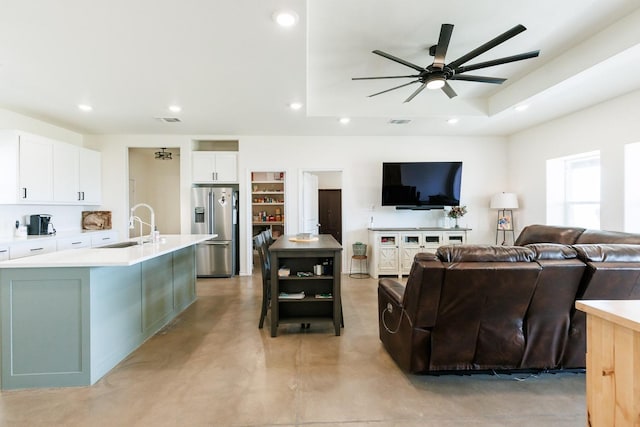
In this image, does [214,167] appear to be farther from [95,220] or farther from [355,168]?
[355,168]

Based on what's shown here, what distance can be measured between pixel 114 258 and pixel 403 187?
454cm

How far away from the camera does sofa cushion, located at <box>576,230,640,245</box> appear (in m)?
2.89

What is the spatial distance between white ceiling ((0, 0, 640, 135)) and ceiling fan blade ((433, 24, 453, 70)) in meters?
0.27

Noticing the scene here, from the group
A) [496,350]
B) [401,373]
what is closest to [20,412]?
[401,373]

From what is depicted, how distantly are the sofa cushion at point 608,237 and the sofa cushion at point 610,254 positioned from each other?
122 cm

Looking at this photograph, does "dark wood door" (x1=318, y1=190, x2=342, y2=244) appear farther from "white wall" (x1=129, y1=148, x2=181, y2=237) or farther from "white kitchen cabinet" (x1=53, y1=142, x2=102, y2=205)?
"white kitchen cabinet" (x1=53, y1=142, x2=102, y2=205)

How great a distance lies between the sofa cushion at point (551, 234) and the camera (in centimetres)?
355

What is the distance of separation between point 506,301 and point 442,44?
203 cm

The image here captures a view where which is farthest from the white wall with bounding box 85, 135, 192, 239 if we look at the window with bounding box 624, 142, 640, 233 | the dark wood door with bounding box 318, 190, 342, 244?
the window with bounding box 624, 142, 640, 233

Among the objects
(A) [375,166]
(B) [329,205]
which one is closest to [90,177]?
(A) [375,166]

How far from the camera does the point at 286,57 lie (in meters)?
2.71

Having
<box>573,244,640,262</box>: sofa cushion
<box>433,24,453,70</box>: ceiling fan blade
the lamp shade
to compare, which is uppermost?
<box>433,24,453,70</box>: ceiling fan blade

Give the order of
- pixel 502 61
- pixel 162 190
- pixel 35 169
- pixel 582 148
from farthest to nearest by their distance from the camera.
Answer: pixel 162 190, pixel 582 148, pixel 35 169, pixel 502 61

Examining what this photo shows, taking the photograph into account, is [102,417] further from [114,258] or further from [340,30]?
[340,30]
